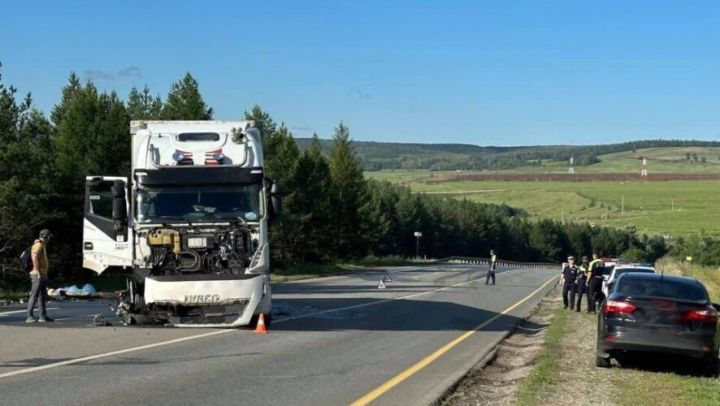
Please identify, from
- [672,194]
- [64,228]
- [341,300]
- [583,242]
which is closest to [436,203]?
[583,242]

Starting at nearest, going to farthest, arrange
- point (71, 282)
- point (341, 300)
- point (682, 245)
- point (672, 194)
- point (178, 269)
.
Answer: point (178, 269), point (341, 300), point (71, 282), point (682, 245), point (672, 194)

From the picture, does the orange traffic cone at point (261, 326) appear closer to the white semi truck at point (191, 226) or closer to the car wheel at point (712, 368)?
the white semi truck at point (191, 226)

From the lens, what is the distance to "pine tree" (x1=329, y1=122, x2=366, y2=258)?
70.9m

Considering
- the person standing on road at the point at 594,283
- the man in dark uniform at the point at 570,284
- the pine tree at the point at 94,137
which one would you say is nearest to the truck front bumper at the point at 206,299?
the person standing on road at the point at 594,283

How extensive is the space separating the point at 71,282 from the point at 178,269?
2194cm

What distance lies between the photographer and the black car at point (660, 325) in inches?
486

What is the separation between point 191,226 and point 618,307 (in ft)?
24.0

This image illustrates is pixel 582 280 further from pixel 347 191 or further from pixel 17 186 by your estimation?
pixel 347 191

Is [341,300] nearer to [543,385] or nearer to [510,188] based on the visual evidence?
[543,385]

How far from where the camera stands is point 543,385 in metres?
11.0

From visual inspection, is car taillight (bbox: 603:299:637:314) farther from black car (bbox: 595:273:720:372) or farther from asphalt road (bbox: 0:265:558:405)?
asphalt road (bbox: 0:265:558:405)

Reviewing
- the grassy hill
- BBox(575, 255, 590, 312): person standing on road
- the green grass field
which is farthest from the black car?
the grassy hill

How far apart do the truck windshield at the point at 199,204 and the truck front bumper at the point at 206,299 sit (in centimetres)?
113

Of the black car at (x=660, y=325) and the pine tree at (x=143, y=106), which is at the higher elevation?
the pine tree at (x=143, y=106)
